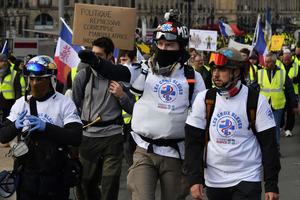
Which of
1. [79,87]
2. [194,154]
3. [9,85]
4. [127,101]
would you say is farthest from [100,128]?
[9,85]

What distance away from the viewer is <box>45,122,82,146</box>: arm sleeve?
19.2ft

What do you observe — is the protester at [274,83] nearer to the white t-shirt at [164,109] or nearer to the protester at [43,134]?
the white t-shirt at [164,109]

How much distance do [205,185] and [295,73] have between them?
11.6m

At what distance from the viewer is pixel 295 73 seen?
55.8 ft

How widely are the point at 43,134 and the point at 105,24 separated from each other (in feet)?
8.84

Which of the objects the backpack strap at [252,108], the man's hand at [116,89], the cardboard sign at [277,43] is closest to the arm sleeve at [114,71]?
the man's hand at [116,89]

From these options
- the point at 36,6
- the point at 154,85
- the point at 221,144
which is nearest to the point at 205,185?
the point at 221,144

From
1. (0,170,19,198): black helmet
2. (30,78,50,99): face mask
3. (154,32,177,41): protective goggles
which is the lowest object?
(0,170,19,198): black helmet

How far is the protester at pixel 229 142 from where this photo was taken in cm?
560

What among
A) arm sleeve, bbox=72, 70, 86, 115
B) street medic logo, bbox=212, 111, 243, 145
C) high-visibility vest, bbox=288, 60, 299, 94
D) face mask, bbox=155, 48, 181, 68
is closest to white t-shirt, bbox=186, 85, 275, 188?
street medic logo, bbox=212, 111, 243, 145

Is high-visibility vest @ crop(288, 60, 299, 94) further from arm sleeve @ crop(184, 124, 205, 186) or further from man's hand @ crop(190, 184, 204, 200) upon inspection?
man's hand @ crop(190, 184, 204, 200)

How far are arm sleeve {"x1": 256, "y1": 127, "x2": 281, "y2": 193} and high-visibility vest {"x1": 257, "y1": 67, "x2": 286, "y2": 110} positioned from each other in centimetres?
729

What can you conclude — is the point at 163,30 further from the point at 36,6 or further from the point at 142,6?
the point at 142,6

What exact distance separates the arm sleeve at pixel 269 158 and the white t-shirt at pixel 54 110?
135 centimetres
